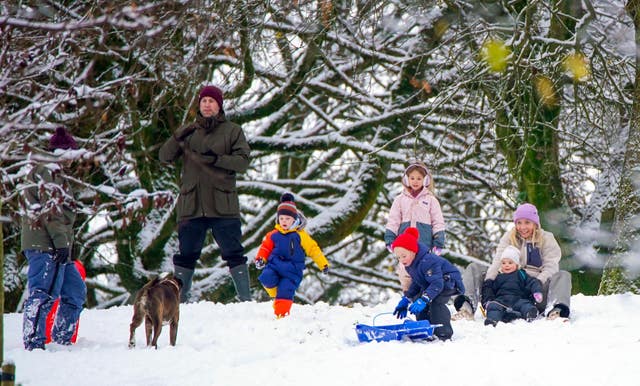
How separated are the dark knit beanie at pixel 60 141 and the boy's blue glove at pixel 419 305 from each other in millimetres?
3031

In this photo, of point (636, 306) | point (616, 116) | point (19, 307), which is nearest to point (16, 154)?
point (636, 306)

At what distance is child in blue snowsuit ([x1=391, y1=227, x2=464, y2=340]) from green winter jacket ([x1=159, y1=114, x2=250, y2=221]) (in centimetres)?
199

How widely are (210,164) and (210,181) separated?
0.18m

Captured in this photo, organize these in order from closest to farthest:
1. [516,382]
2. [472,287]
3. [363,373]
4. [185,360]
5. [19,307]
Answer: [516,382] < [363,373] < [185,360] < [472,287] < [19,307]

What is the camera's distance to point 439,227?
8.80 metres

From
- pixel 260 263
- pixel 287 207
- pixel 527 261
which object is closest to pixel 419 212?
pixel 527 261

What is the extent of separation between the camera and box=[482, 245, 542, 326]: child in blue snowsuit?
7828 millimetres

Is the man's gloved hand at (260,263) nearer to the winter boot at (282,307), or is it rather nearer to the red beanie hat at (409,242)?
the winter boot at (282,307)

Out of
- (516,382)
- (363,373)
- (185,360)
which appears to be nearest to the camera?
(516,382)

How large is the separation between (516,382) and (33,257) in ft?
13.2

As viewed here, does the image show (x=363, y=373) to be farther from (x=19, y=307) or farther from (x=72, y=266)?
(x=19, y=307)

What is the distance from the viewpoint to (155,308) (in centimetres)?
668

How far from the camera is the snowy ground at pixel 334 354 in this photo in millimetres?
5332

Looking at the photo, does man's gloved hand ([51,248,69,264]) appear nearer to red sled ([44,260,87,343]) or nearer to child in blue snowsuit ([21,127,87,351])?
child in blue snowsuit ([21,127,87,351])
